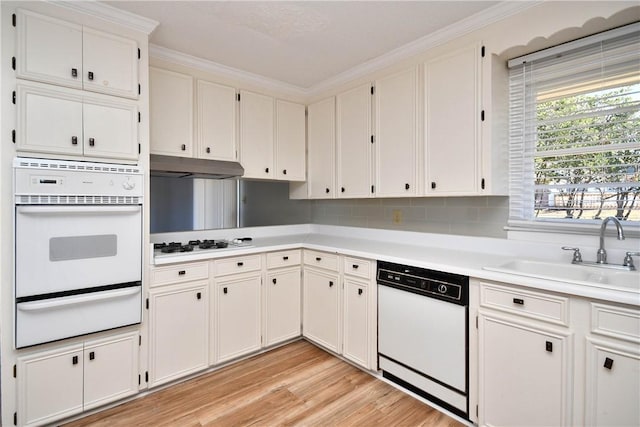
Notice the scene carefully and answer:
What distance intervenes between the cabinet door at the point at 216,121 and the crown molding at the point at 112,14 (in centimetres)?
64

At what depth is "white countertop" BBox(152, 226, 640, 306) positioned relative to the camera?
1.48m

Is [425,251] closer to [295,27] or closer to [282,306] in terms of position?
[282,306]

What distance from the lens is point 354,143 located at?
3.00m

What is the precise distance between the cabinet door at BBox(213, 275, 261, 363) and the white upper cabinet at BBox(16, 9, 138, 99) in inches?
62.6

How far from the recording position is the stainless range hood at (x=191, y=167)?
250cm

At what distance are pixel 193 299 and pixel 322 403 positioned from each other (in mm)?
1203

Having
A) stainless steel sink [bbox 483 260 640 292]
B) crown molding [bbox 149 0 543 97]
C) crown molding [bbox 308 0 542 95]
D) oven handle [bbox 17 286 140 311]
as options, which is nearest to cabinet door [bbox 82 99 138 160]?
crown molding [bbox 149 0 543 97]

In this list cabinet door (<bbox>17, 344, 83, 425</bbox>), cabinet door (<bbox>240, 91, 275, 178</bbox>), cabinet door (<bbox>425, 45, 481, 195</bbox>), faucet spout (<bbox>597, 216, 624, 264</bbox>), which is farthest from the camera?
cabinet door (<bbox>240, 91, 275, 178</bbox>)

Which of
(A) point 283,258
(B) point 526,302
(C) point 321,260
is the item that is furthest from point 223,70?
(B) point 526,302

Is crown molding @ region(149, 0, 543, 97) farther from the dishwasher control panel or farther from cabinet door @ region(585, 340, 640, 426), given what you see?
cabinet door @ region(585, 340, 640, 426)

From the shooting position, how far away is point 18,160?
177 centimetres

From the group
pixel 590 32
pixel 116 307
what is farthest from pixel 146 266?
pixel 590 32

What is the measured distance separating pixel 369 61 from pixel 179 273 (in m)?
2.36

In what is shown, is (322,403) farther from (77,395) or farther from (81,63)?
(81,63)
